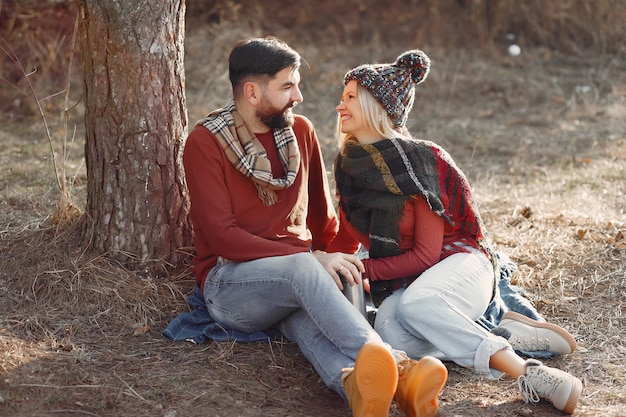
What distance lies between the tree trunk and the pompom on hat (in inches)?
37.1

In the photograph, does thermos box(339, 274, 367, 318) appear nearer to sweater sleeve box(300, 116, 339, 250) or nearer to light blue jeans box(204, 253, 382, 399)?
light blue jeans box(204, 253, 382, 399)

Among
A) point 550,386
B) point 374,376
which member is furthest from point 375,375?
point 550,386

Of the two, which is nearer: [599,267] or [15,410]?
[15,410]

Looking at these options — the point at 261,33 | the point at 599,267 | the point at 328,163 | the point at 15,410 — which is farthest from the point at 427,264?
the point at 261,33

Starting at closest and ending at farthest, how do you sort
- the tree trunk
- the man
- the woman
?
1. the man
2. the woman
3. the tree trunk

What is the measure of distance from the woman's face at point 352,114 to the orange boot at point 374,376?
3.82ft

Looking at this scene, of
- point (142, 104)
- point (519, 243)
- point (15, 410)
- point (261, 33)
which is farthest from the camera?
point (261, 33)

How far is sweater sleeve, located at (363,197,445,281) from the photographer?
148 inches

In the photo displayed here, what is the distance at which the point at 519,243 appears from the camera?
512 centimetres

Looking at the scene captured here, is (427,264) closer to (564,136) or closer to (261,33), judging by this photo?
(564,136)

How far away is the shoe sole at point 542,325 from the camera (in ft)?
12.4

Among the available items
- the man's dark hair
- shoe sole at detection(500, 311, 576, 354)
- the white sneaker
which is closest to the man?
the man's dark hair

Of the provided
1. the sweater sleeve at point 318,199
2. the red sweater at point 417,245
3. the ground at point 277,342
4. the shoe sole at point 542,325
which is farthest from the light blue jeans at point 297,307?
the shoe sole at point 542,325

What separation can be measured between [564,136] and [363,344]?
207 inches
